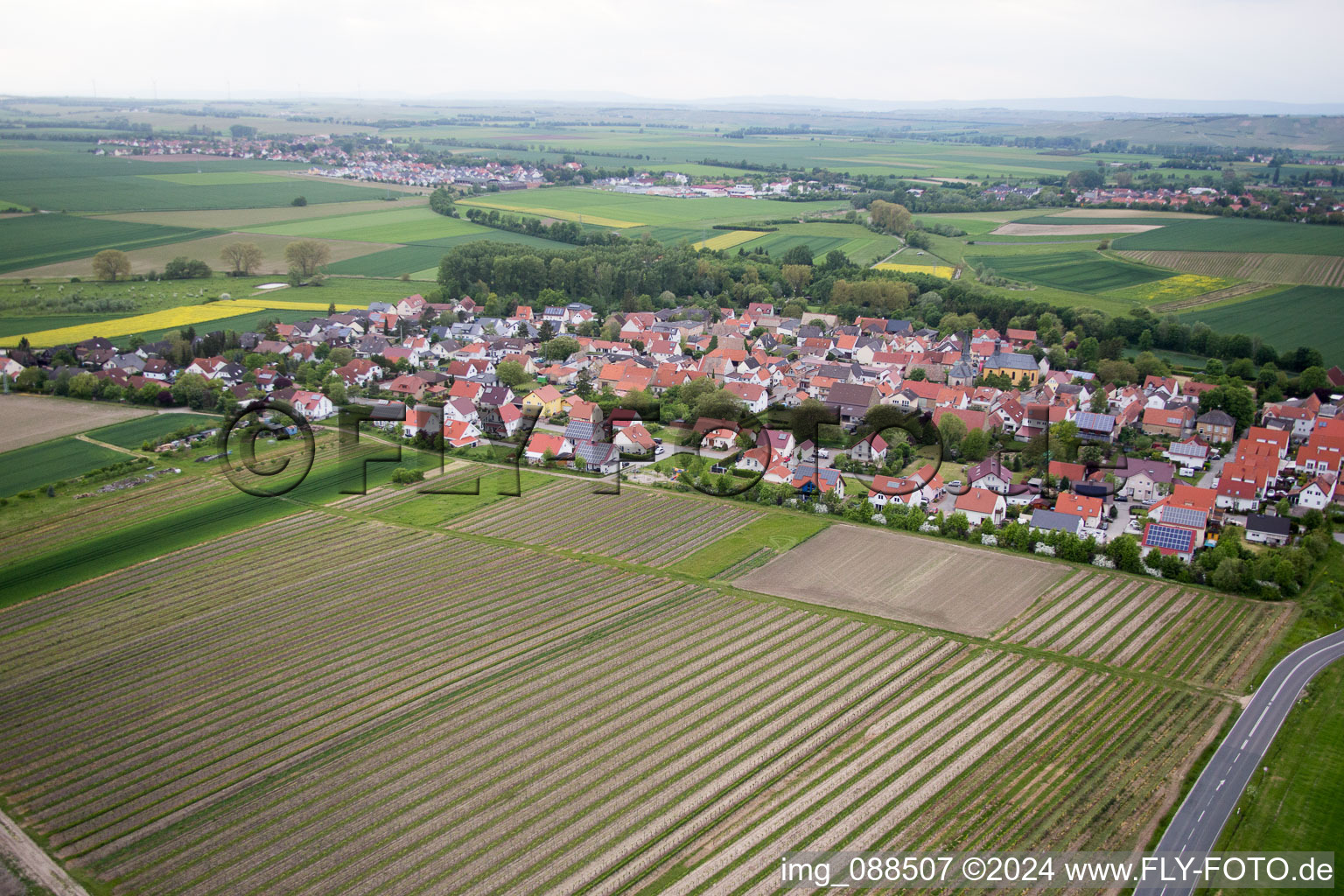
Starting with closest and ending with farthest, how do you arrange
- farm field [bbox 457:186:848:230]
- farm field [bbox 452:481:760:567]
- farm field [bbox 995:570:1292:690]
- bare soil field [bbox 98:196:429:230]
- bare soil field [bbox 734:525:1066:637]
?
farm field [bbox 995:570:1292:690], bare soil field [bbox 734:525:1066:637], farm field [bbox 452:481:760:567], bare soil field [bbox 98:196:429:230], farm field [bbox 457:186:848:230]

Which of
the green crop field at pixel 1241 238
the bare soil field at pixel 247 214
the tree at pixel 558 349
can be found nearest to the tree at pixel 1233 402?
the tree at pixel 558 349

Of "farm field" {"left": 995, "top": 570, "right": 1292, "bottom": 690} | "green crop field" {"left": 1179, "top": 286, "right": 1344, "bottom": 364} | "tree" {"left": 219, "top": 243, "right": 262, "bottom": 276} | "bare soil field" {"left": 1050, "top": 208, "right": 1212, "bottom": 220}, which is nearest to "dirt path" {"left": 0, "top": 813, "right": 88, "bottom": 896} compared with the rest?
"farm field" {"left": 995, "top": 570, "right": 1292, "bottom": 690}

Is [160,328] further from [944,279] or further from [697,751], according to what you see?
[944,279]

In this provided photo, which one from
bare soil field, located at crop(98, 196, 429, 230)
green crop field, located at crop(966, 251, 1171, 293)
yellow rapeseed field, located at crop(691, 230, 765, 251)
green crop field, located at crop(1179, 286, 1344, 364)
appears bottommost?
green crop field, located at crop(1179, 286, 1344, 364)

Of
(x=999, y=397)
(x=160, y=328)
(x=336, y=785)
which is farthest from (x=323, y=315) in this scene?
(x=336, y=785)

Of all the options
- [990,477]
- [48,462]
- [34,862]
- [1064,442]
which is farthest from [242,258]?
[34,862]

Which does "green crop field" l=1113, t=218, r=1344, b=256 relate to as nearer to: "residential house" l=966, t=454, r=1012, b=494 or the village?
the village

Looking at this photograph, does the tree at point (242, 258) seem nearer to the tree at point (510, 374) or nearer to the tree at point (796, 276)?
the tree at point (510, 374)
